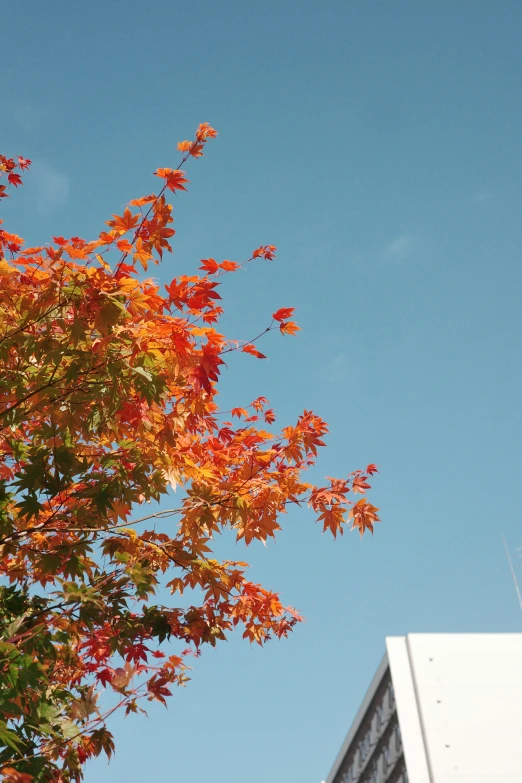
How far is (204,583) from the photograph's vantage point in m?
5.14

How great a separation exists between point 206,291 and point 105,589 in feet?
6.49

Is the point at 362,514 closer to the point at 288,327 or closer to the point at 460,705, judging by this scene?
the point at 288,327

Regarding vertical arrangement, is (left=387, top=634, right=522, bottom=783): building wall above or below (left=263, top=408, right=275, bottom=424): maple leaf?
above

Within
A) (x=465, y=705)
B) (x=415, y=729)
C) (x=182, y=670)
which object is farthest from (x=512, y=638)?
(x=182, y=670)

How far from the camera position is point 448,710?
3756cm

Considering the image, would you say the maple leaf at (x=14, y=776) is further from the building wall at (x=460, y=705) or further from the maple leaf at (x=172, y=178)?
the building wall at (x=460, y=705)

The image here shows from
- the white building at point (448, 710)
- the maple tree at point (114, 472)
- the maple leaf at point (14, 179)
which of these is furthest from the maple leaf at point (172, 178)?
the white building at point (448, 710)

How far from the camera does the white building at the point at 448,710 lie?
3606 centimetres

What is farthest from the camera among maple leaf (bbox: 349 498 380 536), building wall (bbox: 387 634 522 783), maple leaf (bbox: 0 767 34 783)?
building wall (bbox: 387 634 522 783)

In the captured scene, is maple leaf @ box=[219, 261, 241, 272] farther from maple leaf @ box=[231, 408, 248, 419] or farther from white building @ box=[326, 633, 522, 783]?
white building @ box=[326, 633, 522, 783]

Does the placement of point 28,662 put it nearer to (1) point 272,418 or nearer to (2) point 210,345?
(2) point 210,345

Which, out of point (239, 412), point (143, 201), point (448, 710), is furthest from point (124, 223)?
point (448, 710)

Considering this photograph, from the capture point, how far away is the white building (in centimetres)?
3606

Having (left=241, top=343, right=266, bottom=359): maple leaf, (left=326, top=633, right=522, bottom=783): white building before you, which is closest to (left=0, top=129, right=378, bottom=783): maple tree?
(left=241, top=343, right=266, bottom=359): maple leaf
